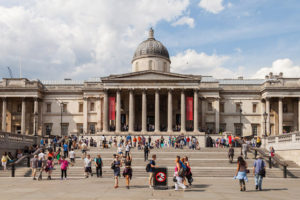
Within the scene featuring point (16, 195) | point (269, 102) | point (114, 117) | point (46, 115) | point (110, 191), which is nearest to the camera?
point (16, 195)

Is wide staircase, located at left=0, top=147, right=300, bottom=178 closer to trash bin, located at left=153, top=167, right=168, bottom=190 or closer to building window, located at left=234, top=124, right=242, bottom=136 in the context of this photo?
trash bin, located at left=153, top=167, right=168, bottom=190

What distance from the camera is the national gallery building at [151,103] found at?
4950cm

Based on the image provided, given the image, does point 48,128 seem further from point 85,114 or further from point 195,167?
point 195,167

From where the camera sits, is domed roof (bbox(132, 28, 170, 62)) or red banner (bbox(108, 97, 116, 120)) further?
domed roof (bbox(132, 28, 170, 62))

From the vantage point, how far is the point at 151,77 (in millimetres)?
49656

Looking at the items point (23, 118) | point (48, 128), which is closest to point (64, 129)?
point (48, 128)

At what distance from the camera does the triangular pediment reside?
4938 centimetres

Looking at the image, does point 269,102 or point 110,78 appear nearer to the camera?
point 110,78

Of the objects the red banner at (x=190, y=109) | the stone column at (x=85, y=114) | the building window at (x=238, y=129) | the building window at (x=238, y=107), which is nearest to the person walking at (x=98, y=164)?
the red banner at (x=190, y=109)

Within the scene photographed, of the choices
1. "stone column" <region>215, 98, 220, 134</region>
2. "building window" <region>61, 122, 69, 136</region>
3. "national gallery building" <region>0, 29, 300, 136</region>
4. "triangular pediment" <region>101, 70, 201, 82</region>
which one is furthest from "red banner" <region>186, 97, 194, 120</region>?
"building window" <region>61, 122, 69, 136</region>

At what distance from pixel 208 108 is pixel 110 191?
135 ft

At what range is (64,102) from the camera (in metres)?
57.7

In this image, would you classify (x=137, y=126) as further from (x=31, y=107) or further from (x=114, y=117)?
(x=31, y=107)

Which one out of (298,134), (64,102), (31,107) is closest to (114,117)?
(64,102)
